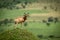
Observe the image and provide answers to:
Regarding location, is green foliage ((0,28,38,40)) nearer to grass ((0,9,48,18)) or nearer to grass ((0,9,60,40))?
grass ((0,9,60,40))

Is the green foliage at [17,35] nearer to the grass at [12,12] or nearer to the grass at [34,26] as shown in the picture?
the grass at [34,26]

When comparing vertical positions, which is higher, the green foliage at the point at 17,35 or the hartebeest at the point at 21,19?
the hartebeest at the point at 21,19

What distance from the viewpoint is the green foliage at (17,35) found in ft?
7.44

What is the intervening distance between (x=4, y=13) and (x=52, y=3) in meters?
0.66

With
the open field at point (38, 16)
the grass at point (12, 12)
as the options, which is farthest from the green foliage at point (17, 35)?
the grass at point (12, 12)

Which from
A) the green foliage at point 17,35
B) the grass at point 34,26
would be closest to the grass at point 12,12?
the grass at point 34,26

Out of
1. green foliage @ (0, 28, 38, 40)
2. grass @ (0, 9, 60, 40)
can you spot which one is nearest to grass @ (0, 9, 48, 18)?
grass @ (0, 9, 60, 40)

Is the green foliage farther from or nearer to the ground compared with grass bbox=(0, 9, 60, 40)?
nearer to the ground

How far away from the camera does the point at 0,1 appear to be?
2350mm

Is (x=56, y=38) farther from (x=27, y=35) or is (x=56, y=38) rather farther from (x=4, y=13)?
(x=4, y=13)

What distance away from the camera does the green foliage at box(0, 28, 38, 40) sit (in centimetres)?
227

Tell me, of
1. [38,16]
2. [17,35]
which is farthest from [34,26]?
[17,35]

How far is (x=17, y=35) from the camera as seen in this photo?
228cm

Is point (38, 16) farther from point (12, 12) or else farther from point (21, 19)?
point (12, 12)
